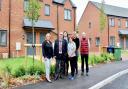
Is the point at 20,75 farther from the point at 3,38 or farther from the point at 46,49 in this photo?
the point at 3,38

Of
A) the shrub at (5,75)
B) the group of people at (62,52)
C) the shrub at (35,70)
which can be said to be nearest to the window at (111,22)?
the group of people at (62,52)

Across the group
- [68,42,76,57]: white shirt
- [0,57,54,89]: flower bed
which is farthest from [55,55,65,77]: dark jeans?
[68,42,76,57]: white shirt

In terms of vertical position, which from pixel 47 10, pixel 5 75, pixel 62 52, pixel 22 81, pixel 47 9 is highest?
pixel 47 9

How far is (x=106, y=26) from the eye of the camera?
5459 cm

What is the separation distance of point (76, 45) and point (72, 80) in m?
2.05

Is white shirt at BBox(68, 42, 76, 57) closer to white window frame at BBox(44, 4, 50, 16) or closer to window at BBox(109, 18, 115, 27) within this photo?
white window frame at BBox(44, 4, 50, 16)

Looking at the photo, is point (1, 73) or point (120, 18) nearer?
point (1, 73)

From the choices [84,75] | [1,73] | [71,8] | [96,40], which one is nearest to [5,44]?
[71,8]

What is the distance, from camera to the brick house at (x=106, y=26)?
2173 inches

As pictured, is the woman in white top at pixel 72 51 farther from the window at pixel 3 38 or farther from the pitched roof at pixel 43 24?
the pitched roof at pixel 43 24

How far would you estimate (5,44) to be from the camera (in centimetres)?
3250

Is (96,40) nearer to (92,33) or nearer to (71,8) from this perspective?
(92,33)

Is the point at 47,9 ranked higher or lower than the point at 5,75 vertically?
higher

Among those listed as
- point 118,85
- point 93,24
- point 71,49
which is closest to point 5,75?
point 71,49
